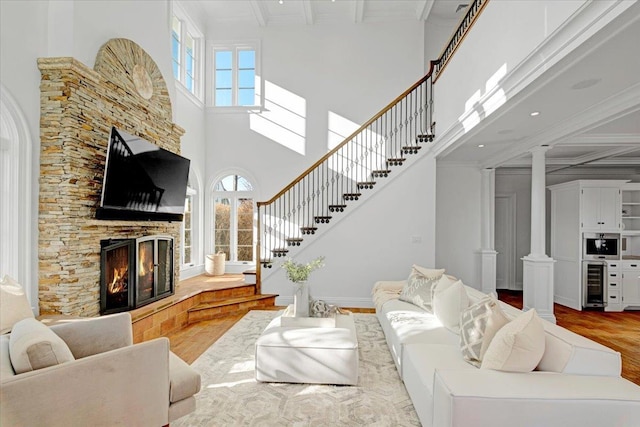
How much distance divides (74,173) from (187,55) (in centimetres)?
454

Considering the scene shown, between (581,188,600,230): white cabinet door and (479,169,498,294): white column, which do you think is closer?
(581,188,600,230): white cabinet door

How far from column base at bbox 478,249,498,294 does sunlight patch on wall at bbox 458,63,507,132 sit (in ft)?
10.4

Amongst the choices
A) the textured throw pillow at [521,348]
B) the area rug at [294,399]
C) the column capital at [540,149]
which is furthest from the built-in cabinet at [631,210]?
the textured throw pillow at [521,348]

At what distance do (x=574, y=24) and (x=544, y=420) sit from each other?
2375 millimetres

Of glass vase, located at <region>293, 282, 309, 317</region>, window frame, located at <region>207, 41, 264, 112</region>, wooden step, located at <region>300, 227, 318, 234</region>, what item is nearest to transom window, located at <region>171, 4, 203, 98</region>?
window frame, located at <region>207, 41, 264, 112</region>

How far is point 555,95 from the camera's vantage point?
3219mm

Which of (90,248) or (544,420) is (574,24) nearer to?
(544,420)

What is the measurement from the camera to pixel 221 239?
24.7 feet

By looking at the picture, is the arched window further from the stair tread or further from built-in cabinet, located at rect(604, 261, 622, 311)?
built-in cabinet, located at rect(604, 261, 622, 311)

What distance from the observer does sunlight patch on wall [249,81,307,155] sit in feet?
24.4

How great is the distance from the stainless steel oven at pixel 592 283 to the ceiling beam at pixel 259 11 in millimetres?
7646

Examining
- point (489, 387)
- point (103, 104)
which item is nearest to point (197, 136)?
point (103, 104)

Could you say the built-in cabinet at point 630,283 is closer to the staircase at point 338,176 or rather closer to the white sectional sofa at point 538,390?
the staircase at point 338,176

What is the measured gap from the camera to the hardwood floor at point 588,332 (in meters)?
3.82
